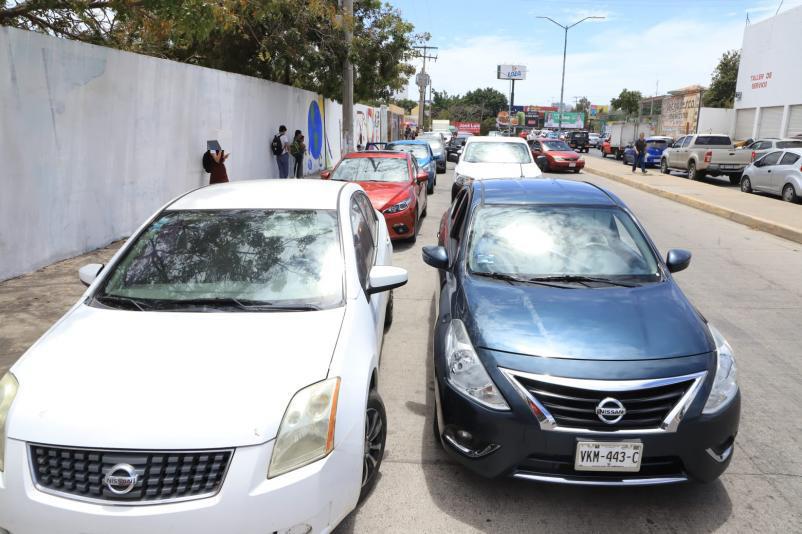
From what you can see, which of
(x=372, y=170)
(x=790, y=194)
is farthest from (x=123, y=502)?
(x=790, y=194)

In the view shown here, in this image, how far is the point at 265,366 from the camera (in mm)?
2742

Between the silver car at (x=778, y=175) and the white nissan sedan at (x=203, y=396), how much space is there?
1638 centimetres

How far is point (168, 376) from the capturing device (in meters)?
2.65

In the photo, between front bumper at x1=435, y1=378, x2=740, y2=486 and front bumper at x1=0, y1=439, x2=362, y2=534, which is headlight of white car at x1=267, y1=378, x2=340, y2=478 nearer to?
front bumper at x1=0, y1=439, x2=362, y2=534

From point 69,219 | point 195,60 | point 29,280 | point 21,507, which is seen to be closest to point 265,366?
point 21,507

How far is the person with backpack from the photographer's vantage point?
54.6 feet

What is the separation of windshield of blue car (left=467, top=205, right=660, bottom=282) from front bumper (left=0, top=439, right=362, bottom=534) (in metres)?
2.22

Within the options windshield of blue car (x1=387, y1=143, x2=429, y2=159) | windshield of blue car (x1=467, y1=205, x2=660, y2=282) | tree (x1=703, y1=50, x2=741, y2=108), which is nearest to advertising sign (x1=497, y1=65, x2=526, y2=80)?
tree (x1=703, y1=50, x2=741, y2=108)

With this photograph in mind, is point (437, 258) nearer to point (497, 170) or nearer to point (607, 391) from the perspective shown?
point (607, 391)

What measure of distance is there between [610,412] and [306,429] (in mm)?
1483

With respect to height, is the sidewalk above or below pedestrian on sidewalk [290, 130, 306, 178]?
below

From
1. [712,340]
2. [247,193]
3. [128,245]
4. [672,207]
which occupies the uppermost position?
[247,193]

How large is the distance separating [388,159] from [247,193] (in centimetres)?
731

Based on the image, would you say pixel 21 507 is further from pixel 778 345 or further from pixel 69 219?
pixel 69 219
